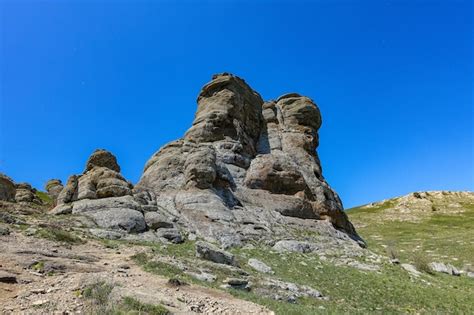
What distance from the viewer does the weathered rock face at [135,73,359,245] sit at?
38594 mm

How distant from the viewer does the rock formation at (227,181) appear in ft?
118

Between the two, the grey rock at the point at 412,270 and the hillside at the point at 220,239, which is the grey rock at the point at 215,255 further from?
the grey rock at the point at 412,270

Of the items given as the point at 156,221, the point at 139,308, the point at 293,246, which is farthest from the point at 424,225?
the point at 139,308

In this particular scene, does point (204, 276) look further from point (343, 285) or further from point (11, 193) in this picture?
point (11, 193)

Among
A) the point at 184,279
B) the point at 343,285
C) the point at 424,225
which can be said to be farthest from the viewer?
the point at 424,225

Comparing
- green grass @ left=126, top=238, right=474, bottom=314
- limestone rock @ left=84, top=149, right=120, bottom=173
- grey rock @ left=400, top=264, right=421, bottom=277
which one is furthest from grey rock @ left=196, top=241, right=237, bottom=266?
limestone rock @ left=84, top=149, right=120, bottom=173

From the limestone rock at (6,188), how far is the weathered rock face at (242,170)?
14.2 meters

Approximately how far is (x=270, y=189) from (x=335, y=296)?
26.8 metres

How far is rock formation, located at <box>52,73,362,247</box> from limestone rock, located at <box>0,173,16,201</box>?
17.7 feet

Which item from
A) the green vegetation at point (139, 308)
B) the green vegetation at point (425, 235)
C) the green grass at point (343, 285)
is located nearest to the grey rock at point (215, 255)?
the green grass at point (343, 285)

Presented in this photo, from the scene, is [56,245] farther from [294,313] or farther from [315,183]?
[315,183]

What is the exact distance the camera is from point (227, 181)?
44.9 metres

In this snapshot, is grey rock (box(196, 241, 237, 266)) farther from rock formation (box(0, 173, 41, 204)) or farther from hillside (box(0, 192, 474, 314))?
rock formation (box(0, 173, 41, 204))

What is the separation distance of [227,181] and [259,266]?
20.3 metres
